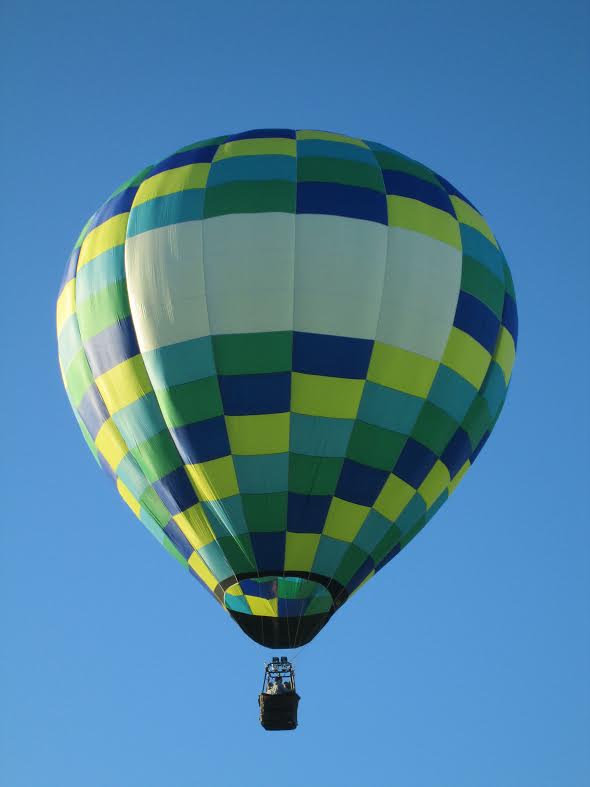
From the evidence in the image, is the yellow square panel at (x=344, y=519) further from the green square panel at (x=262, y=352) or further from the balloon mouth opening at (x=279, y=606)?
the green square panel at (x=262, y=352)

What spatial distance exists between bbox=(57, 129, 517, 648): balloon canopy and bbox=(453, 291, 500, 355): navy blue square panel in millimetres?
22

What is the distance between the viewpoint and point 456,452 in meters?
15.4

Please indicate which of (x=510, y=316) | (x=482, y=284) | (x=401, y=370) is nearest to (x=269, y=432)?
(x=401, y=370)

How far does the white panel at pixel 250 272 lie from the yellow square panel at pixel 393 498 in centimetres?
184

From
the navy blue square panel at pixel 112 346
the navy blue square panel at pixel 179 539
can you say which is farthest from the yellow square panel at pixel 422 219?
the navy blue square panel at pixel 179 539

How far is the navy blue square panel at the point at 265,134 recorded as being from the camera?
1581 cm

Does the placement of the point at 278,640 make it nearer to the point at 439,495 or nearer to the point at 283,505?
the point at 283,505

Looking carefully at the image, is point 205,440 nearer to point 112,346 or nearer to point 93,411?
point 112,346

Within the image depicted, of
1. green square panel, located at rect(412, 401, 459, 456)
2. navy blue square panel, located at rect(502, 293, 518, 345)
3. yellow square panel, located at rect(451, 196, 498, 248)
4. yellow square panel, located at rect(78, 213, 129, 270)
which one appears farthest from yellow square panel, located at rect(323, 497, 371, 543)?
yellow square panel, located at rect(78, 213, 129, 270)

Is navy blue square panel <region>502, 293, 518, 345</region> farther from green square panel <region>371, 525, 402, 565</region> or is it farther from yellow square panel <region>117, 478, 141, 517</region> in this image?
yellow square panel <region>117, 478, 141, 517</region>

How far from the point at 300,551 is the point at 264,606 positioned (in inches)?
24.8

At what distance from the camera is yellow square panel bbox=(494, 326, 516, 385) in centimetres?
1578

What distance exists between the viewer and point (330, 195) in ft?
49.2

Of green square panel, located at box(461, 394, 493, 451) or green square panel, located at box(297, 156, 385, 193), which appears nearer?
green square panel, located at box(297, 156, 385, 193)
